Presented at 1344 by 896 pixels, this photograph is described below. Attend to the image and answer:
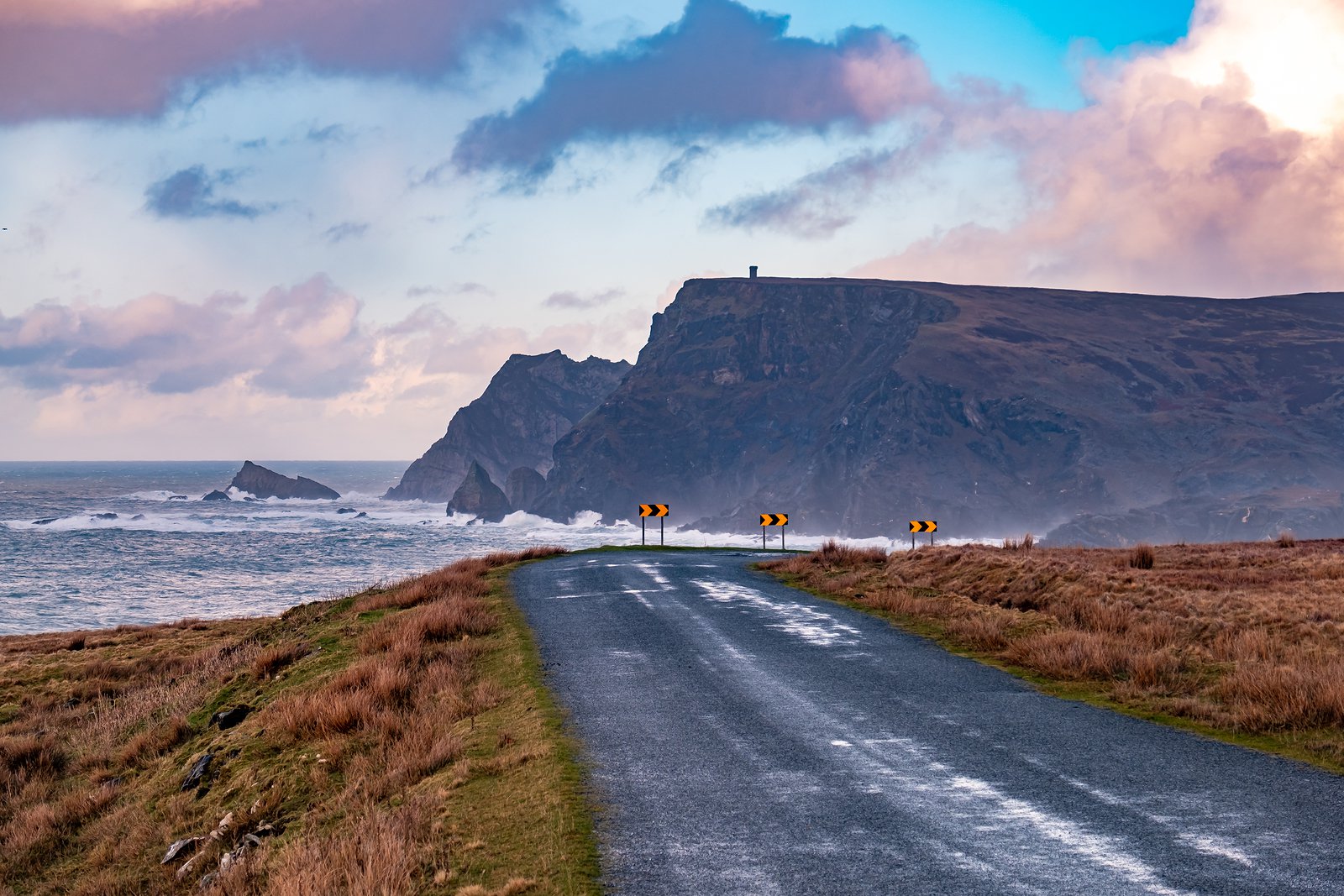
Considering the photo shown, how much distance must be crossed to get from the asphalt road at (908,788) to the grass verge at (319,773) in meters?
0.67

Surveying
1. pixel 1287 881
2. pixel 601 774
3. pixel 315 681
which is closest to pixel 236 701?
pixel 315 681

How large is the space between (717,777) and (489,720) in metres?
3.64

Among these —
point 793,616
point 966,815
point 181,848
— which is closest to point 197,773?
point 181,848

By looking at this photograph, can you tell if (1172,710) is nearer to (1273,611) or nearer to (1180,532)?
(1273,611)

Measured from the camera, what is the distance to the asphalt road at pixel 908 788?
633 centimetres

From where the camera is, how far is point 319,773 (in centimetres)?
1035

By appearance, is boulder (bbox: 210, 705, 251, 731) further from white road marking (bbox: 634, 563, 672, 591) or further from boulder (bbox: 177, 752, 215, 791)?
white road marking (bbox: 634, 563, 672, 591)

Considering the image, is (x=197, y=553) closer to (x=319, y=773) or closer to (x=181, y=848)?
(x=181, y=848)

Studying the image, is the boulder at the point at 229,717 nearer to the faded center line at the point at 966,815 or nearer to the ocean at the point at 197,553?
the faded center line at the point at 966,815

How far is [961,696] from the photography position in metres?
11.8

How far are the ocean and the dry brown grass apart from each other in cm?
2237

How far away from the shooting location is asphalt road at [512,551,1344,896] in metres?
6.33

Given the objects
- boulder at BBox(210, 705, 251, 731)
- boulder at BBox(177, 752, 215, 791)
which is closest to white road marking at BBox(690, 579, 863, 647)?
boulder at BBox(210, 705, 251, 731)

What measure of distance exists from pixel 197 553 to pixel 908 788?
98835 mm
